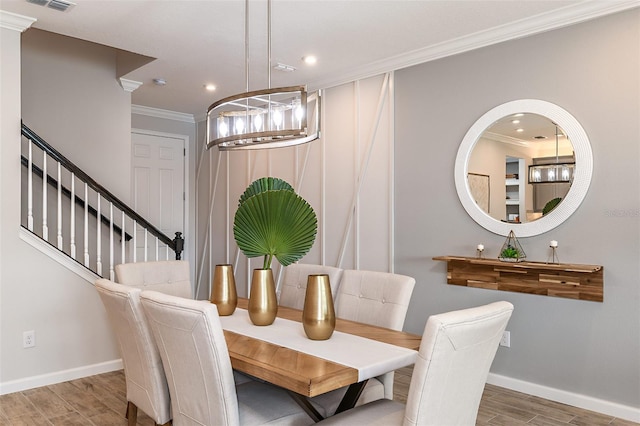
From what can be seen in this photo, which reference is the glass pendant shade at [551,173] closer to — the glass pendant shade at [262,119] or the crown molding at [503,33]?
the crown molding at [503,33]

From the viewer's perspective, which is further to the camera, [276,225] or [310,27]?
[310,27]

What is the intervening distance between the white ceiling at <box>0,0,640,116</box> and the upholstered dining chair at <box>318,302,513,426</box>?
85.4 inches

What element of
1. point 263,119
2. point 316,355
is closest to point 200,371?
point 316,355

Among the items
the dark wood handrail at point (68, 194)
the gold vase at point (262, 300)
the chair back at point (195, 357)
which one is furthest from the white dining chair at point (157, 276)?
the dark wood handrail at point (68, 194)

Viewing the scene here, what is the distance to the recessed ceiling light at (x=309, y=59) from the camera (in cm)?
399

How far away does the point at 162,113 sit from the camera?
20.0 feet

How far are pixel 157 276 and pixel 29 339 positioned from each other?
1170mm

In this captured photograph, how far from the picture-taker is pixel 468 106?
3.65 meters

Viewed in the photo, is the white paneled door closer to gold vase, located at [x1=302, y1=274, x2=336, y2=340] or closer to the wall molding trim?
the wall molding trim

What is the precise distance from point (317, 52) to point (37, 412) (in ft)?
10.5

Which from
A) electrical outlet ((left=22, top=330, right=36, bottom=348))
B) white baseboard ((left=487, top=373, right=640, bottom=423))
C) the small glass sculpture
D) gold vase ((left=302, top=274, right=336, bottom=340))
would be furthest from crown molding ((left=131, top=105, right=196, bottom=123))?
white baseboard ((left=487, top=373, right=640, bottom=423))

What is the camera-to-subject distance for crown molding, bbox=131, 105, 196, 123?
19.3 feet

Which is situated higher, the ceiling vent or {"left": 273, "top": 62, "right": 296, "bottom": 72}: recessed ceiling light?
the ceiling vent

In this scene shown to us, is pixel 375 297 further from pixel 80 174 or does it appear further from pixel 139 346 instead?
pixel 80 174
